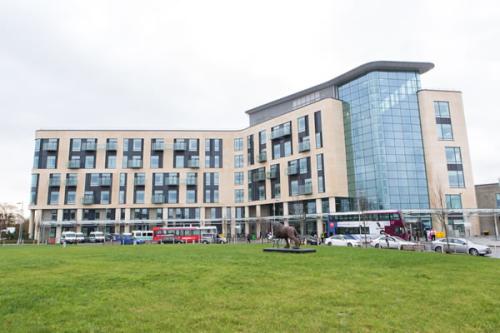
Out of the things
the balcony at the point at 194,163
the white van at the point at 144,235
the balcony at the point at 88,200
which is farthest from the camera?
the balcony at the point at 194,163

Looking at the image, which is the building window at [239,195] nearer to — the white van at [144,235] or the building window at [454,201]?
the white van at [144,235]

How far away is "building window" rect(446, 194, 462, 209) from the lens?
169 feet

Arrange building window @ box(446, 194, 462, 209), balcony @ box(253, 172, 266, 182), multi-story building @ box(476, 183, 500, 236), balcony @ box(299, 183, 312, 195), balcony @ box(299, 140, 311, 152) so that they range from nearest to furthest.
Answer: building window @ box(446, 194, 462, 209)
multi-story building @ box(476, 183, 500, 236)
balcony @ box(299, 183, 312, 195)
balcony @ box(299, 140, 311, 152)
balcony @ box(253, 172, 266, 182)

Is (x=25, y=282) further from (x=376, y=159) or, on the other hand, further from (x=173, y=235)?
→ (x=376, y=159)

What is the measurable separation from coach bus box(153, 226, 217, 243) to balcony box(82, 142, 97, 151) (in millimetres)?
27084

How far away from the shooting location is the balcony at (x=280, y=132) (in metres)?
63.1

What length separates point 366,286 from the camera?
10.3 metres

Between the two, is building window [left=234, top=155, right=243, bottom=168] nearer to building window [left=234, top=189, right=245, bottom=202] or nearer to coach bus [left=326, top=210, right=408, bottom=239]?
building window [left=234, top=189, right=245, bottom=202]

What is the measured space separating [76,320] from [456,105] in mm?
61345

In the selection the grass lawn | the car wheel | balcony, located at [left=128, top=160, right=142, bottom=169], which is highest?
balcony, located at [left=128, top=160, right=142, bottom=169]

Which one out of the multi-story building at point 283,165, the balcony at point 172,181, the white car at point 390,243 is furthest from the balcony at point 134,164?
the white car at point 390,243

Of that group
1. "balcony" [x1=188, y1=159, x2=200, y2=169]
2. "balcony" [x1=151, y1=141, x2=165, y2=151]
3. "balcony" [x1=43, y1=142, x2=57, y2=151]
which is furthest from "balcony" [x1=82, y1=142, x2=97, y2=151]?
"balcony" [x1=188, y1=159, x2=200, y2=169]

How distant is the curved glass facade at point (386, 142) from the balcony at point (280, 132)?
10.1m

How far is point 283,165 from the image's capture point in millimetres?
63281
